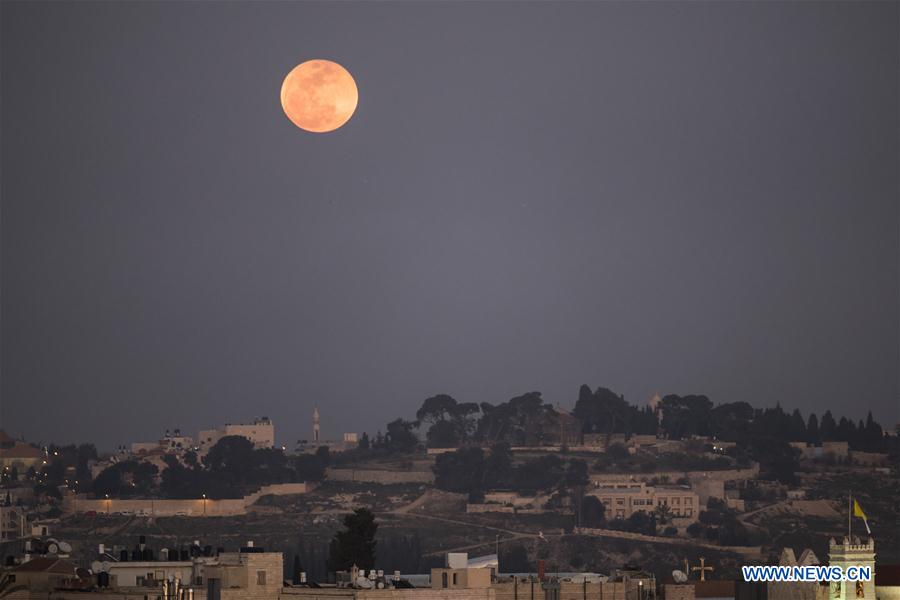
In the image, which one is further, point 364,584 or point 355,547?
point 355,547

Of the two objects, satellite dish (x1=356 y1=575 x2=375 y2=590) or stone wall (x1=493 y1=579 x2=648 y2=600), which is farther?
stone wall (x1=493 y1=579 x2=648 y2=600)

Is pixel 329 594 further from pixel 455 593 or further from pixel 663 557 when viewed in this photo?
pixel 663 557

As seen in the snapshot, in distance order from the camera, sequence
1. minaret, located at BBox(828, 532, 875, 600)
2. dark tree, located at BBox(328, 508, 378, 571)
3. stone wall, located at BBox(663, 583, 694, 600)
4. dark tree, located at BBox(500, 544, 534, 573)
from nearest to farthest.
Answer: minaret, located at BBox(828, 532, 875, 600) → stone wall, located at BBox(663, 583, 694, 600) → dark tree, located at BBox(328, 508, 378, 571) → dark tree, located at BBox(500, 544, 534, 573)

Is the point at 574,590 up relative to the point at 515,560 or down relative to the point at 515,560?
down

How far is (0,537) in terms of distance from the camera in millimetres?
148750

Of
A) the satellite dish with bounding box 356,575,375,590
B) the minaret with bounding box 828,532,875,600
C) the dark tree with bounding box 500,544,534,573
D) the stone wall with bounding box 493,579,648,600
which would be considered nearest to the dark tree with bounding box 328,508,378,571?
the stone wall with bounding box 493,579,648,600

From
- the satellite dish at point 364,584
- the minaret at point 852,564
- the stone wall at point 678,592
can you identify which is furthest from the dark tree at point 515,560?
the satellite dish at point 364,584

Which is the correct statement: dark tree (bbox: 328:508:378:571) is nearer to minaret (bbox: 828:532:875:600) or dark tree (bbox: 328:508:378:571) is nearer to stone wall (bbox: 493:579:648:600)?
stone wall (bbox: 493:579:648:600)

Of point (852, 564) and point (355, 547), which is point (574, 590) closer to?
point (852, 564)

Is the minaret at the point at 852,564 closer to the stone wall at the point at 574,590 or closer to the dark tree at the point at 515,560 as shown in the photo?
the stone wall at the point at 574,590

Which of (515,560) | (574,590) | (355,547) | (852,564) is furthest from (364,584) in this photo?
(515,560)

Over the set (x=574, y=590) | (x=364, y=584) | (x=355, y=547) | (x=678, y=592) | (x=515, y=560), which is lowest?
(x=678, y=592)

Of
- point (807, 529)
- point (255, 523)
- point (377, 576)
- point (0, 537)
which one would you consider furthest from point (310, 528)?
point (377, 576)

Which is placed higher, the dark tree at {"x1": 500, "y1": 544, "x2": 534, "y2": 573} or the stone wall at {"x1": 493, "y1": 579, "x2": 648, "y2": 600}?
the dark tree at {"x1": 500, "y1": 544, "x2": 534, "y2": 573}
